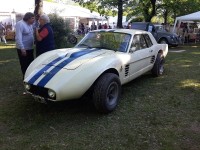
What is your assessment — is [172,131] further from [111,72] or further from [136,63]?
[136,63]

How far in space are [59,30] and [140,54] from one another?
7.18m

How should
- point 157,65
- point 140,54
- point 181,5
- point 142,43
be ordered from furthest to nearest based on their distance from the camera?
point 181,5, point 157,65, point 142,43, point 140,54

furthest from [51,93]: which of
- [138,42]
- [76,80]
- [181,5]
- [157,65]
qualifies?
[181,5]

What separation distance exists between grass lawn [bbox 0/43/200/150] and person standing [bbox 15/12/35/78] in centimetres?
80

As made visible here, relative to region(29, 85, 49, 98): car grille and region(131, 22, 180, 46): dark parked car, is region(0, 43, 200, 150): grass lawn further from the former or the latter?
region(131, 22, 180, 46): dark parked car

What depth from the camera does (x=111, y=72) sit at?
4.82 meters

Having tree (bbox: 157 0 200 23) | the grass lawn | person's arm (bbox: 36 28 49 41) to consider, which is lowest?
the grass lawn

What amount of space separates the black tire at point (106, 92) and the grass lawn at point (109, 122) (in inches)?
6.8

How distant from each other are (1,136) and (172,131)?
2550 mm

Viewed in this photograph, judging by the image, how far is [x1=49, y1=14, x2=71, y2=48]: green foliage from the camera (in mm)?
12102

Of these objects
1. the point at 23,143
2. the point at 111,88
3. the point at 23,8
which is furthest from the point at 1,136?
the point at 23,8

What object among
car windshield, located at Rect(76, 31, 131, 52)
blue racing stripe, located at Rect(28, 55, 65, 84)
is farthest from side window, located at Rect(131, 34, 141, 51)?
blue racing stripe, located at Rect(28, 55, 65, 84)

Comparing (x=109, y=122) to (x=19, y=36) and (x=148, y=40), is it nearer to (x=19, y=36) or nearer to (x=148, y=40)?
(x=19, y=36)

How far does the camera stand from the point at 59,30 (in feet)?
40.1
